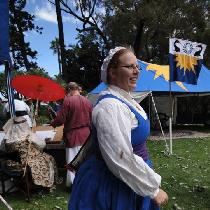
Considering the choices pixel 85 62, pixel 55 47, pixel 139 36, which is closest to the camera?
pixel 139 36

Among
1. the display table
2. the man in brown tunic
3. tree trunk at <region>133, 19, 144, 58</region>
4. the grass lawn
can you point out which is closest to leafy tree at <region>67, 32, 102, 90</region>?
tree trunk at <region>133, 19, 144, 58</region>

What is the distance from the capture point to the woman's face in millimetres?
2381

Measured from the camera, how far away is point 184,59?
32.7ft

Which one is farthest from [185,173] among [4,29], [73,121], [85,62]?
[85,62]

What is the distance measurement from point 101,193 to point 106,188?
0.04m

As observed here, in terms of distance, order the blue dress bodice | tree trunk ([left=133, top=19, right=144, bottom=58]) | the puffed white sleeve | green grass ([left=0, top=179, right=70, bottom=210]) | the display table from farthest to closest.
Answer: tree trunk ([left=133, top=19, right=144, bottom=58]) < the display table < green grass ([left=0, top=179, right=70, bottom=210]) < the blue dress bodice < the puffed white sleeve

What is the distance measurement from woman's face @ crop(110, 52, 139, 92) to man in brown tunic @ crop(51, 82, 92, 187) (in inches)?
172

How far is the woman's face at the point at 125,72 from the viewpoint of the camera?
2381 millimetres

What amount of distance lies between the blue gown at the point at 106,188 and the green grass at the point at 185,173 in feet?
11.3

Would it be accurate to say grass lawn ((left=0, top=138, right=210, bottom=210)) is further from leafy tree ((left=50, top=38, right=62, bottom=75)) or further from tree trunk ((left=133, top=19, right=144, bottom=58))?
leafy tree ((left=50, top=38, right=62, bottom=75))

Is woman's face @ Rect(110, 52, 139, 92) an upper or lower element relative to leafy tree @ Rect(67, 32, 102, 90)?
upper

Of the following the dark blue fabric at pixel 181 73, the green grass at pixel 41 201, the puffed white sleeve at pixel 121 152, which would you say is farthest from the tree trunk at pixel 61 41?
the puffed white sleeve at pixel 121 152

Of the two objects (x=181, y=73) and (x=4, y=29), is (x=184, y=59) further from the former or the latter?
(x=4, y=29)

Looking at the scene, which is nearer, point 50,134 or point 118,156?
point 118,156
